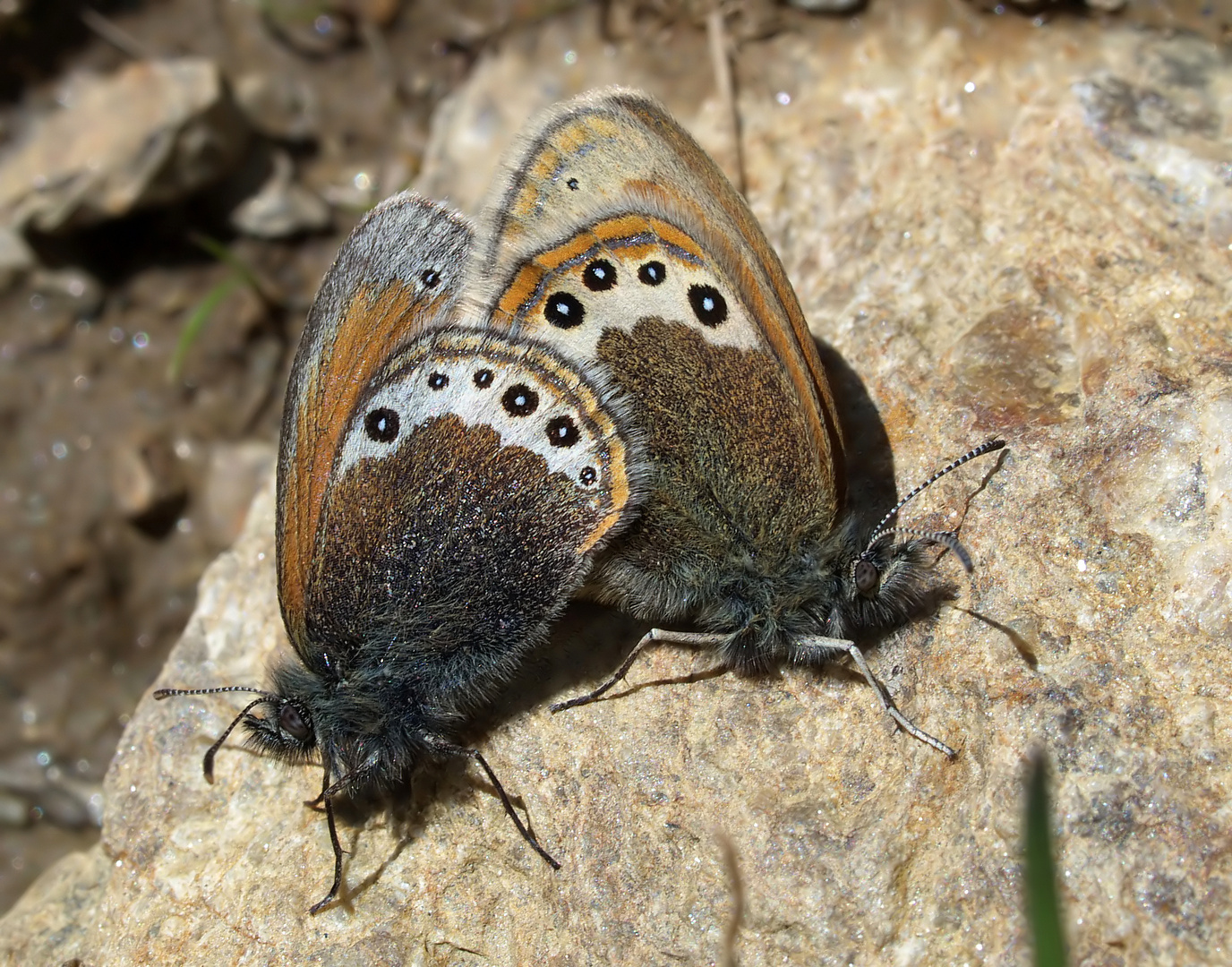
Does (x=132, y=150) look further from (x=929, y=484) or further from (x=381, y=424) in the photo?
(x=929, y=484)

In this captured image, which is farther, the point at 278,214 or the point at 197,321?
the point at 278,214

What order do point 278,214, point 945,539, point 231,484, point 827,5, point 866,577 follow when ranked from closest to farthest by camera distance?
1. point 866,577
2. point 945,539
3. point 827,5
4. point 231,484
5. point 278,214

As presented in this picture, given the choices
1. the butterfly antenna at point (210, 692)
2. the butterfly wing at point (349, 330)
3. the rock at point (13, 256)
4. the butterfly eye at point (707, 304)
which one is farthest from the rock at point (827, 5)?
the rock at point (13, 256)

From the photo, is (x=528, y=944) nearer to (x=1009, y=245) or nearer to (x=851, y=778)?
(x=851, y=778)

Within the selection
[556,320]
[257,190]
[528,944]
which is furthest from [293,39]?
[528,944]

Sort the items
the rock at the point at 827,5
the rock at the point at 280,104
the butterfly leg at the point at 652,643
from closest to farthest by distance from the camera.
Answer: the butterfly leg at the point at 652,643, the rock at the point at 827,5, the rock at the point at 280,104

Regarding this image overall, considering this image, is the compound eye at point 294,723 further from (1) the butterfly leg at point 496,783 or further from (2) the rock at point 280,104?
(2) the rock at point 280,104

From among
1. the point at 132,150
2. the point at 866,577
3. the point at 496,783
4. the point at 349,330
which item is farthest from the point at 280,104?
the point at 866,577
